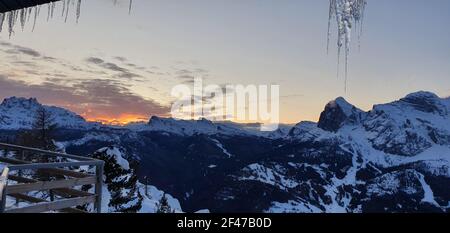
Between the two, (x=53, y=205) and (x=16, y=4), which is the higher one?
(x=16, y=4)

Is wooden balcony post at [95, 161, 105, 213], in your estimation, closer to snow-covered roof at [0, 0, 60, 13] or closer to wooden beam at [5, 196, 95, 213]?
wooden beam at [5, 196, 95, 213]

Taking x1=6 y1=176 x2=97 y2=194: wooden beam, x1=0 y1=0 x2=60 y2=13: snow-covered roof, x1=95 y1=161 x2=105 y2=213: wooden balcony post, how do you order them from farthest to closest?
x1=95 y1=161 x2=105 y2=213: wooden balcony post < x1=0 y1=0 x2=60 y2=13: snow-covered roof < x1=6 y1=176 x2=97 y2=194: wooden beam

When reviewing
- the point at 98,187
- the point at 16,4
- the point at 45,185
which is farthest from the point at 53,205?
the point at 16,4

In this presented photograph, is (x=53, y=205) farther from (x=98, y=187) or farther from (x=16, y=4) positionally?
(x=16, y=4)

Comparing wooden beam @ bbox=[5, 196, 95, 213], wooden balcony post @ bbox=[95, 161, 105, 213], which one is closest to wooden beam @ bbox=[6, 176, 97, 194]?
wooden balcony post @ bbox=[95, 161, 105, 213]

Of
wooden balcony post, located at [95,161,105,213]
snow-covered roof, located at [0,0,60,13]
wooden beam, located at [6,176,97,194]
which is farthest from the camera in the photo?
wooden balcony post, located at [95,161,105,213]

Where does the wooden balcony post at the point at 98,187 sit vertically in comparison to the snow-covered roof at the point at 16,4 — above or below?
below

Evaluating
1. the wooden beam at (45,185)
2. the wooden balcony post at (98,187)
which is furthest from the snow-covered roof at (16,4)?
the wooden balcony post at (98,187)

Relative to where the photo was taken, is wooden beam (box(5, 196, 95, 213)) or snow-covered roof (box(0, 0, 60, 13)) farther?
snow-covered roof (box(0, 0, 60, 13))

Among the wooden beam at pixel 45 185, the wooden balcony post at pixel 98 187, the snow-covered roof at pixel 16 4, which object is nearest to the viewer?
the wooden beam at pixel 45 185

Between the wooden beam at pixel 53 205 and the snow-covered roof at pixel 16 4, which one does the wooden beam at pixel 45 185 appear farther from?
the snow-covered roof at pixel 16 4

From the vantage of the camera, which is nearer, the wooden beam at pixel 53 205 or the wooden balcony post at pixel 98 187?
the wooden beam at pixel 53 205
